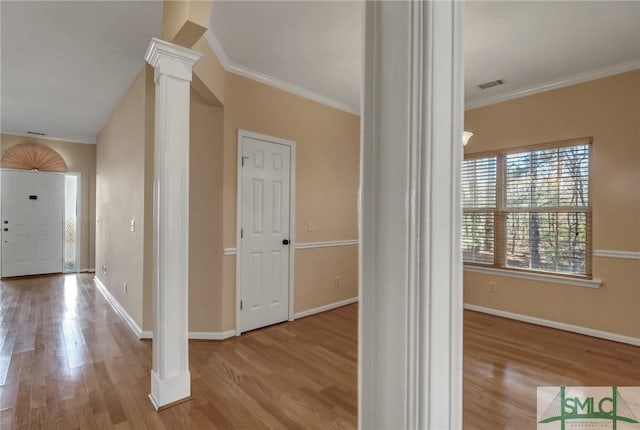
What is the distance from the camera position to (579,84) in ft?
11.0

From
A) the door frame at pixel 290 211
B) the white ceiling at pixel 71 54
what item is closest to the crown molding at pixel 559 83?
the door frame at pixel 290 211

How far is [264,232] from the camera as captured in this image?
354 cm

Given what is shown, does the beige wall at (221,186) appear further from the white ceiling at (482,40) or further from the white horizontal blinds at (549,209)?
the white horizontal blinds at (549,209)

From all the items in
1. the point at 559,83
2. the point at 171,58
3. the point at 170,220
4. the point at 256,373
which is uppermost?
the point at 559,83

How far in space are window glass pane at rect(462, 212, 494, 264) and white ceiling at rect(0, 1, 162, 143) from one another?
3922mm

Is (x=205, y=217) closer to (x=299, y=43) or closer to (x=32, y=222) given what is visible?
(x=299, y=43)

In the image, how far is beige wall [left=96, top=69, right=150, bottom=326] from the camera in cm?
323

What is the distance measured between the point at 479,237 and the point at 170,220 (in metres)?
3.61

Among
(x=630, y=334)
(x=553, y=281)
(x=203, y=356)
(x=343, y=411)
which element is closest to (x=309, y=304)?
(x=203, y=356)

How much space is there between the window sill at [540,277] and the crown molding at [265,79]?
104 inches

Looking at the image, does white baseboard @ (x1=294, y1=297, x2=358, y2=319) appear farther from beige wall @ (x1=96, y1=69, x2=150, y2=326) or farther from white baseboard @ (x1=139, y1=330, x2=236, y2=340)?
beige wall @ (x1=96, y1=69, x2=150, y2=326)

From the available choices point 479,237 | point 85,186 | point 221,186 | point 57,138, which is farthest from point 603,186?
point 57,138

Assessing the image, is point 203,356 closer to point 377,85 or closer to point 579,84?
point 377,85

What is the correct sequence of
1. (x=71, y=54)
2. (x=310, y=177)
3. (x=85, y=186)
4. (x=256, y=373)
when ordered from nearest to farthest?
(x=256, y=373) → (x=71, y=54) → (x=310, y=177) → (x=85, y=186)
